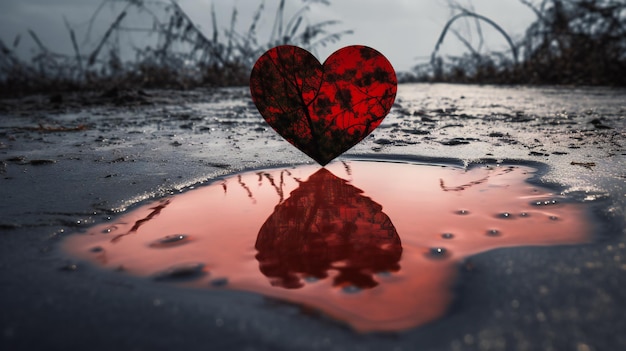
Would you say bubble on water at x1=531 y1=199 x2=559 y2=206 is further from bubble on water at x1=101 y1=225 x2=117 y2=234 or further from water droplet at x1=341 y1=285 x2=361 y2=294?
bubble on water at x1=101 y1=225 x2=117 y2=234

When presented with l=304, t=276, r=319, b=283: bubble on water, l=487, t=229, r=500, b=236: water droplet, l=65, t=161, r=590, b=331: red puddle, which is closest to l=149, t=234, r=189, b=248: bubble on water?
l=65, t=161, r=590, b=331: red puddle

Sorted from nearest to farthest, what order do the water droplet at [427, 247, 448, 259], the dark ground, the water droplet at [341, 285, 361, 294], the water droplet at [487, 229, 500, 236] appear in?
the dark ground, the water droplet at [341, 285, 361, 294], the water droplet at [427, 247, 448, 259], the water droplet at [487, 229, 500, 236]

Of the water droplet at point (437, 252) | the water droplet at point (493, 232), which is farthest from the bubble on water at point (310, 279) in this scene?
the water droplet at point (493, 232)

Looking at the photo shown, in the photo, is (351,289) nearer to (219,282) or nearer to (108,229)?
(219,282)

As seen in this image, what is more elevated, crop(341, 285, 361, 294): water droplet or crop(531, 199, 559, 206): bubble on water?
crop(531, 199, 559, 206): bubble on water

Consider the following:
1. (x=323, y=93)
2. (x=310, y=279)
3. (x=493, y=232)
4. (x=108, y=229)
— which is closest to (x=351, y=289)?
(x=310, y=279)

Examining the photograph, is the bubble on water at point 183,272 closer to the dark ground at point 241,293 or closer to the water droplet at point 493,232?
the dark ground at point 241,293
